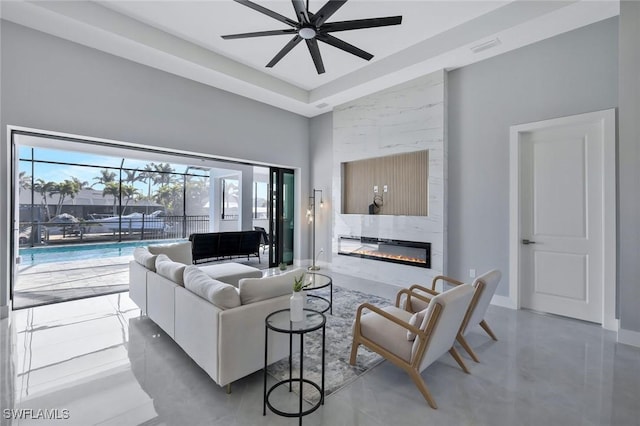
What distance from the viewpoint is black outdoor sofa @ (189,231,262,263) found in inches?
260

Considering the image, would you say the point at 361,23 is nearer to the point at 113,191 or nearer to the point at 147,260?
the point at 147,260

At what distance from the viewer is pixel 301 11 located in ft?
8.45

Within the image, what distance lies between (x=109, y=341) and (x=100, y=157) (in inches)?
340

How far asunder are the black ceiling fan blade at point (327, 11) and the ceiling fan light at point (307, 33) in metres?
0.08

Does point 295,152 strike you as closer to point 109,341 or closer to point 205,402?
point 109,341

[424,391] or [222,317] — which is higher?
[222,317]

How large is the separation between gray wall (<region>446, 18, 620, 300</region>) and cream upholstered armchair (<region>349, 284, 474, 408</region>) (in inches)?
93.5

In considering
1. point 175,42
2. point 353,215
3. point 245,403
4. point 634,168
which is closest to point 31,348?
point 245,403

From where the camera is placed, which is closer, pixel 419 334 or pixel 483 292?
pixel 419 334

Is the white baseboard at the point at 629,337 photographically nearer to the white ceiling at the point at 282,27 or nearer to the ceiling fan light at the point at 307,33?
the white ceiling at the point at 282,27

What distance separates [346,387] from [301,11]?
3.24 metres

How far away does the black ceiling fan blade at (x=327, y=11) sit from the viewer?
242 cm

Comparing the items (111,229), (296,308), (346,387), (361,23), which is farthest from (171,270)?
(111,229)

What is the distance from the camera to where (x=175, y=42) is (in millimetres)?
4043
